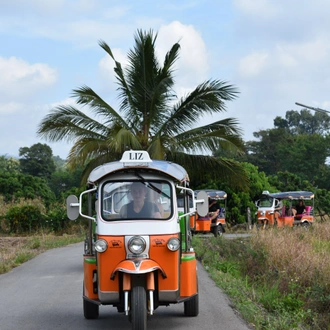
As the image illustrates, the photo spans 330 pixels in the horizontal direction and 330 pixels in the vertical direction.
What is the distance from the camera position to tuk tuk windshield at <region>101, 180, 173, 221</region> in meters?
9.57

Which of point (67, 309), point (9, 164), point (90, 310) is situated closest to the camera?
point (90, 310)

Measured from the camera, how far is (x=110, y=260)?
918 cm

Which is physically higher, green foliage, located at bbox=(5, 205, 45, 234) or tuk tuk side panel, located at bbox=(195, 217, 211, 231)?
green foliage, located at bbox=(5, 205, 45, 234)

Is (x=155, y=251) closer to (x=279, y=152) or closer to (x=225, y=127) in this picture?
(x=225, y=127)

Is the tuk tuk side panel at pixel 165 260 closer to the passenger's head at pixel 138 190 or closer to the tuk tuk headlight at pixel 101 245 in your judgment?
the tuk tuk headlight at pixel 101 245

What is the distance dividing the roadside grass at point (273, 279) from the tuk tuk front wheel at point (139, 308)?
1827 mm

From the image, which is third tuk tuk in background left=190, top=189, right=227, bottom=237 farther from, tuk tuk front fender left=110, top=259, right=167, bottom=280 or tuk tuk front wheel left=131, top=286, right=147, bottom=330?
tuk tuk front wheel left=131, top=286, right=147, bottom=330

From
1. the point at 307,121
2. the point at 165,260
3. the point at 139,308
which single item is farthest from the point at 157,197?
the point at 307,121

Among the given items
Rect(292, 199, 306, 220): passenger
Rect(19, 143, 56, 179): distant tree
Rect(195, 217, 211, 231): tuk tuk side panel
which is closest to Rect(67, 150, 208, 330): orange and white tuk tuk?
Rect(195, 217, 211, 231): tuk tuk side panel

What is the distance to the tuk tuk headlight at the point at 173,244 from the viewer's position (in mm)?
9203

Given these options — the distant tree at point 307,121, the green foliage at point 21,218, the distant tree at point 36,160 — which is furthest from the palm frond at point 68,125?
the distant tree at point 307,121

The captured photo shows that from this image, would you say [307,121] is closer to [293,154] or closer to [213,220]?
[293,154]

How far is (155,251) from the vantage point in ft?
30.2

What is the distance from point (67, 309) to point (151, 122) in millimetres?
15592
